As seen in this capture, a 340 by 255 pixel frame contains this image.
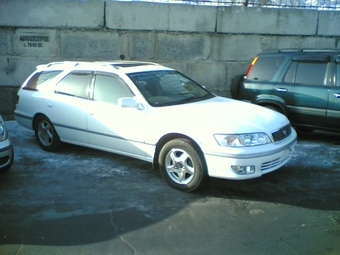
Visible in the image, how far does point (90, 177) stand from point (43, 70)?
259 centimetres

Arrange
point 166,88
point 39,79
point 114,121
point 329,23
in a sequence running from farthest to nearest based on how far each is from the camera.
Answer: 1. point 329,23
2. point 39,79
3. point 166,88
4. point 114,121

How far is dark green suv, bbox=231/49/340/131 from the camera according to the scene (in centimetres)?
706

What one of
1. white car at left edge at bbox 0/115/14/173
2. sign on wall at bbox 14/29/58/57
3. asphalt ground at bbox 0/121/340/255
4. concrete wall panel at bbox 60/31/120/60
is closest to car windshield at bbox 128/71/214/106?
asphalt ground at bbox 0/121/340/255

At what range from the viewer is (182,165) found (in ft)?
16.4

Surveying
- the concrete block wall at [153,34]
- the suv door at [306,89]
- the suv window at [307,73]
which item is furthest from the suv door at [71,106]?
the suv window at [307,73]

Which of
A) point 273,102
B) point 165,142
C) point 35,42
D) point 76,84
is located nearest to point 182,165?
point 165,142

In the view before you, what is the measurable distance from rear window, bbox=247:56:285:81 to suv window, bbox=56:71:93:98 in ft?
11.0

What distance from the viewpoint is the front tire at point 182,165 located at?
4832 millimetres

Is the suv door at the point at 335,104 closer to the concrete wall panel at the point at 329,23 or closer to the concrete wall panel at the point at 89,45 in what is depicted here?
the concrete wall panel at the point at 329,23

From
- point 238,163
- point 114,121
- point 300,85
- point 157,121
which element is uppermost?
point 300,85

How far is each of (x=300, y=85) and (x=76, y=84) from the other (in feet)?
13.3

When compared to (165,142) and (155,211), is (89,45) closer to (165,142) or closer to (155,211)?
(165,142)

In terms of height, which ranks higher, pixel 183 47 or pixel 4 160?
pixel 183 47

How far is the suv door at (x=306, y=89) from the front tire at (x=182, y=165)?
3.28 m
